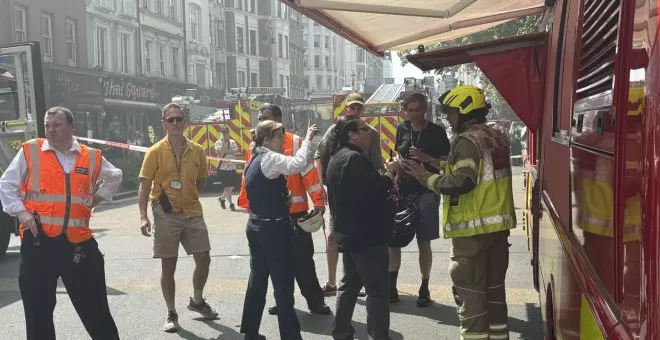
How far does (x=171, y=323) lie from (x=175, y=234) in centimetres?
69

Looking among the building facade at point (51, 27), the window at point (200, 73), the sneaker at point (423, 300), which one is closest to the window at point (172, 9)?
the window at point (200, 73)

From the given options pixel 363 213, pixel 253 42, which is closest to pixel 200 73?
pixel 253 42

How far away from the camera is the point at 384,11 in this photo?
16.9ft

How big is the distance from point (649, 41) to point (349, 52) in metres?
107

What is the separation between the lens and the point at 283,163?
512cm

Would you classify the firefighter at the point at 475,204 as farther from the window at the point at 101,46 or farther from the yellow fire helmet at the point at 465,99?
the window at the point at 101,46

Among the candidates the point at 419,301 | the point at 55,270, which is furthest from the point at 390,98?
the point at 55,270

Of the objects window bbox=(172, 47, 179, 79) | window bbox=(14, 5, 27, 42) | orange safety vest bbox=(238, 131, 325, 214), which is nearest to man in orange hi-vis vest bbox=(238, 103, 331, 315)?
orange safety vest bbox=(238, 131, 325, 214)

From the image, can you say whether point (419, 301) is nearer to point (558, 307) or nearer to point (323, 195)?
point (323, 195)

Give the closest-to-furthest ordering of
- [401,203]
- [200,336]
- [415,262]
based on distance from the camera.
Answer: [200,336]
[401,203]
[415,262]

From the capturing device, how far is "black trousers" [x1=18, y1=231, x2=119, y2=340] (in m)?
4.69

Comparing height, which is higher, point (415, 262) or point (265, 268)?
point (265, 268)

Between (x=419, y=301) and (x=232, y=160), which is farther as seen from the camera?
(x=232, y=160)

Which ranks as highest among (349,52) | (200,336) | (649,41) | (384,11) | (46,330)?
(349,52)
